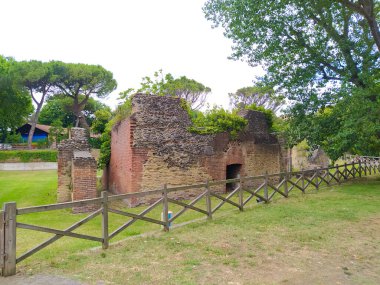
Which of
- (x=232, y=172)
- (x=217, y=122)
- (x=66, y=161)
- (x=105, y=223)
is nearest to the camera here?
(x=105, y=223)

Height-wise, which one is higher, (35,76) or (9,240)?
(35,76)

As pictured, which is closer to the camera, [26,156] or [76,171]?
[76,171]

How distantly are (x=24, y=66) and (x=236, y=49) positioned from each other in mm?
31428

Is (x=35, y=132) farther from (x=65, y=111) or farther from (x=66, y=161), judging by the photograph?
(x=66, y=161)

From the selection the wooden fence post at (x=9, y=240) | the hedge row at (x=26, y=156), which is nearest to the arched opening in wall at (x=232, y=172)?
the wooden fence post at (x=9, y=240)

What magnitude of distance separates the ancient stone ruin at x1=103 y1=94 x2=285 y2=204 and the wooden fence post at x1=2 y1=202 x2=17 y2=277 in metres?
7.94

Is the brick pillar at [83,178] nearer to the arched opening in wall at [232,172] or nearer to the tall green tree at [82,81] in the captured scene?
the arched opening in wall at [232,172]

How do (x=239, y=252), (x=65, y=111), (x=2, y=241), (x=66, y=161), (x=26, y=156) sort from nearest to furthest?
(x=2, y=241) → (x=239, y=252) → (x=66, y=161) → (x=26, y=156) → (x=65, y=111)

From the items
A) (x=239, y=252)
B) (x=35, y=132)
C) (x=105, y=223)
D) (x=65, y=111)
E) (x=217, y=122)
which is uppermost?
(x=65, y=111)

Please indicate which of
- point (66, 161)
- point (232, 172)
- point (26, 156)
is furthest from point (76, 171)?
point (26, 156)

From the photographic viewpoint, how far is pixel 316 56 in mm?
15164

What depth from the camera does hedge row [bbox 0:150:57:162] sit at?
31312 mm

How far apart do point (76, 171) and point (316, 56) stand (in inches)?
462

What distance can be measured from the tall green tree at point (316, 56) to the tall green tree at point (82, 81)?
28.3 metres
